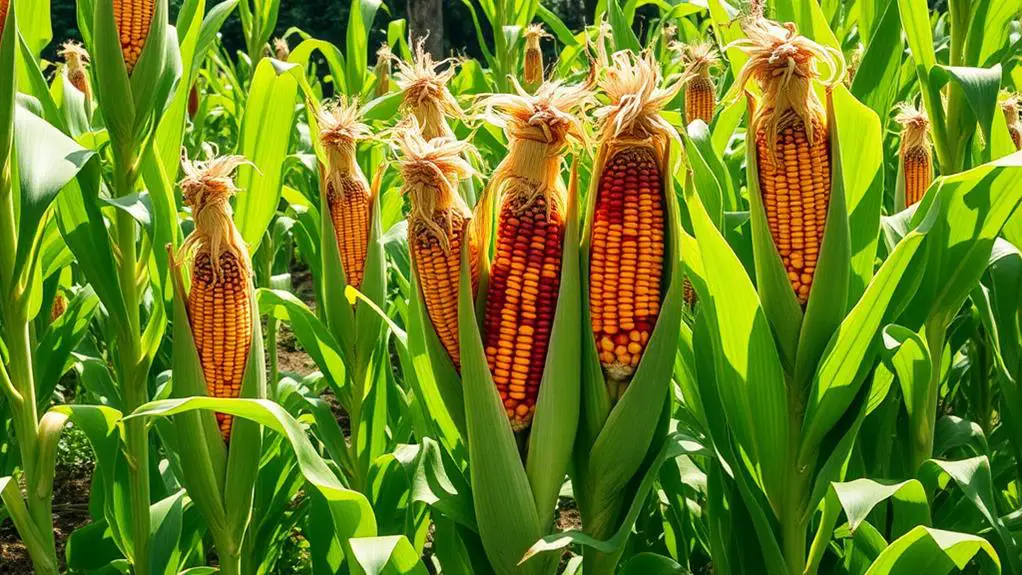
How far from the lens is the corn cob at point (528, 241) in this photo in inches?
59.7

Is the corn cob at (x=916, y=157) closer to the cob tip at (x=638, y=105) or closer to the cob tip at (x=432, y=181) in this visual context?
the cob tip at (x=638, y=105)

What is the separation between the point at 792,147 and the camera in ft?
5.19

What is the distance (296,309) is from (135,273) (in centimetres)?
36

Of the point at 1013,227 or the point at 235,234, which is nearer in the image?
the point at 235,234

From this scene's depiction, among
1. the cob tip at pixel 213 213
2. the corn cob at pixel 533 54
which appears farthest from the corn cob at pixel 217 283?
the corn cob at pixel 533 54

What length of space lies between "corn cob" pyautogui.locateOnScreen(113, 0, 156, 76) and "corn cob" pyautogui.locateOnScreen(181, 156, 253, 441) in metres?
0.34

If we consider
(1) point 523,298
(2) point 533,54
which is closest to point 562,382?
Answer: (1) point 523,298

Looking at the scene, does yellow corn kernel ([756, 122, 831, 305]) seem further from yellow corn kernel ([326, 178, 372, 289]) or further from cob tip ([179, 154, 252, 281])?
A: yellow corn kernel ([326, 178, 372, 289])

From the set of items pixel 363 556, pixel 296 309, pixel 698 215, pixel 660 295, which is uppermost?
pixel 698 215

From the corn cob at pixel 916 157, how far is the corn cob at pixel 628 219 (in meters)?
1.16

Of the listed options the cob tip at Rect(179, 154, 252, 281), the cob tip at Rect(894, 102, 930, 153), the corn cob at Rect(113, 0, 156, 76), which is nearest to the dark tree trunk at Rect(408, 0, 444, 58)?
the cob tip at Rect(894, 102, 930, 153)

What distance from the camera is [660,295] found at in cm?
155

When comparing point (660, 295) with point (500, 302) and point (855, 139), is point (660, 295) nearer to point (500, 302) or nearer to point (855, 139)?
point (500, 302)

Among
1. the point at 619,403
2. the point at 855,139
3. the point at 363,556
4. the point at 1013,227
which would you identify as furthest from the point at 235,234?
the point at 1013,227
